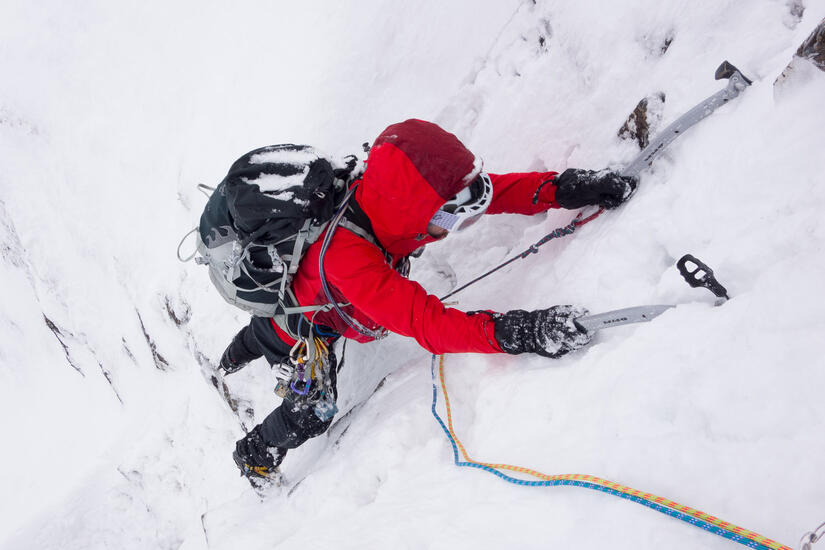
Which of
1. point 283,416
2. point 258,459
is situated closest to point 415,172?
point 283,416

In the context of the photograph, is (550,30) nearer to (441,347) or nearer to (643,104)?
(643,104)

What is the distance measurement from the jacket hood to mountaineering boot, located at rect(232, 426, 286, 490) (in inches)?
90.7

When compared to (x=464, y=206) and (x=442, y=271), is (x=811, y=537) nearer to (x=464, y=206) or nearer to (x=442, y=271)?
(x=464, y=206)

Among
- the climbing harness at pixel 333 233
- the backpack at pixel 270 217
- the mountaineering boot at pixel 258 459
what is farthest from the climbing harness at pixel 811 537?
the mountaineering boot at pixel 258 459

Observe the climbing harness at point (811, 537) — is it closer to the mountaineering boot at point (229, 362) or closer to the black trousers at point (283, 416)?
the black trousers at point (283, 416)

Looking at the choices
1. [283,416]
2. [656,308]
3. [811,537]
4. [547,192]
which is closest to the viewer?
[811,537]

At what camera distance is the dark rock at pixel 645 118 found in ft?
9.67

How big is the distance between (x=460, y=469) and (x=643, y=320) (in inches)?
44.5

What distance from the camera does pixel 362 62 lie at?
477 cm

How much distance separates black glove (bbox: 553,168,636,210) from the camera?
2879 millimetres

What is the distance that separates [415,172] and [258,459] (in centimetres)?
274

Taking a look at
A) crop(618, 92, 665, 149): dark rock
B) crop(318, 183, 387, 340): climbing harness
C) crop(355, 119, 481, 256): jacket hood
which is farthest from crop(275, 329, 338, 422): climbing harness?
crop(618, 92, 665, 149): dark rock

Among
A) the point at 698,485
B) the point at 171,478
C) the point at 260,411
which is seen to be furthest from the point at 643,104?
the point at 171,478

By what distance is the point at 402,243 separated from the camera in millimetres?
2953
